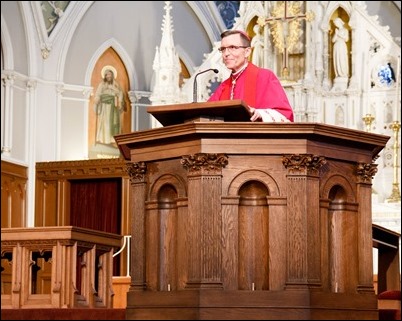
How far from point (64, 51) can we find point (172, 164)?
15.2 meters

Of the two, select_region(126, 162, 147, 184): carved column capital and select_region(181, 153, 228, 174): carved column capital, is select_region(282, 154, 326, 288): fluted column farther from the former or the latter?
select_region(126, 162, 147, 184): carved column capital

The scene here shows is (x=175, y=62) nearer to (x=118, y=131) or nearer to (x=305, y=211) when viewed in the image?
(x=118, y=131)

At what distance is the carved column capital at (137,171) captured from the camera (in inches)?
289

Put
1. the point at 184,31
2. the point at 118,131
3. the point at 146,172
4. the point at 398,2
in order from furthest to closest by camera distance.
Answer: the point at 184,31
the point at 118,131
the point at 398,2
the point at 146,172

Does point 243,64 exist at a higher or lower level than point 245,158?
higher

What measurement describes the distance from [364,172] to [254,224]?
85 cm

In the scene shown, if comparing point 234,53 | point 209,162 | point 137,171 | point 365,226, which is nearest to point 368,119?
point 234,53

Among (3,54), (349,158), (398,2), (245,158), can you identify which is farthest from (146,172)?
(398,2)

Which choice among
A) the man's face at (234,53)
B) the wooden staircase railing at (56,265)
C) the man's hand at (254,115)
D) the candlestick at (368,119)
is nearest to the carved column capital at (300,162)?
the man's hand at (254,115)

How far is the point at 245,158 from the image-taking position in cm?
695

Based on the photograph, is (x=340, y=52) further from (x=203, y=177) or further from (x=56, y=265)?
(x=203, y=177)

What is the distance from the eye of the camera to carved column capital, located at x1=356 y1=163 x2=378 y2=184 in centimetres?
727

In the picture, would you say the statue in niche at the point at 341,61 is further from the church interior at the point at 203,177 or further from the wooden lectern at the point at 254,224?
the wooden lectern at the point at 254,224

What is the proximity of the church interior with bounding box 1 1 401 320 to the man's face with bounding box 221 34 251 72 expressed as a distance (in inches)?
9.4
